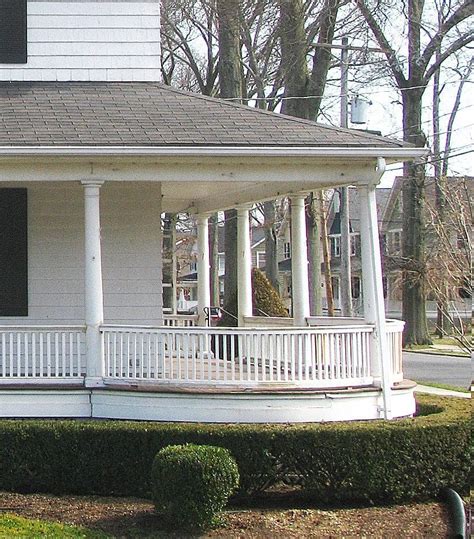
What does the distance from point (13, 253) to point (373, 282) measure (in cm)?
526

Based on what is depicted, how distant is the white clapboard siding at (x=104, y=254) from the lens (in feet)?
48.3

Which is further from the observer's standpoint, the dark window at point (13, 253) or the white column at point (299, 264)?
the white column at point (299, 264)

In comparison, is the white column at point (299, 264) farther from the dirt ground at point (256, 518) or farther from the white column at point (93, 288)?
the dirt ground at point (256, 518)

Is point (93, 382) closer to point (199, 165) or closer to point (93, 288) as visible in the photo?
point (93, 288)

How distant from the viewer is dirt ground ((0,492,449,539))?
414 inches

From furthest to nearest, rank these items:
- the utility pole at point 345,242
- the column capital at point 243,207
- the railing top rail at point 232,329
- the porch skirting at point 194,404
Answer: the utility pole at point 345,242 < the column capital at point 243,207 < the railing top rail at point 232,329 < the porch skirting at point 194,404

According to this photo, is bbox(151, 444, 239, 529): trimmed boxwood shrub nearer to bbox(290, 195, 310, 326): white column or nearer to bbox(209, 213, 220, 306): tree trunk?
bbox(290, 195, 310, 326): white column

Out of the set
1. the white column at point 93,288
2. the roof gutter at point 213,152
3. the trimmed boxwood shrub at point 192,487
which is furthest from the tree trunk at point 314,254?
the trimmed boxwood shrub at point 192,487

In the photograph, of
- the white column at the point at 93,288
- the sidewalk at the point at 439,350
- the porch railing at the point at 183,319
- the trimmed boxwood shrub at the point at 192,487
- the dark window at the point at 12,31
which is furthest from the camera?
the sidewalk at the point at 439,350

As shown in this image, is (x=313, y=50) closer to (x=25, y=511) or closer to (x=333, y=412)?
(x=333, y=412)

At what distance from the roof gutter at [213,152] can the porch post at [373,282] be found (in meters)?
0.58

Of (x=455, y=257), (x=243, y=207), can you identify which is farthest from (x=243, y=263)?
(x=455, y=257)

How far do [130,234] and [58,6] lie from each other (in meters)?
4.17

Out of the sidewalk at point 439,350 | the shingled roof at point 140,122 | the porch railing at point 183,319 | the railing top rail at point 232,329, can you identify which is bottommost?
the sidewalk at point 439,350
